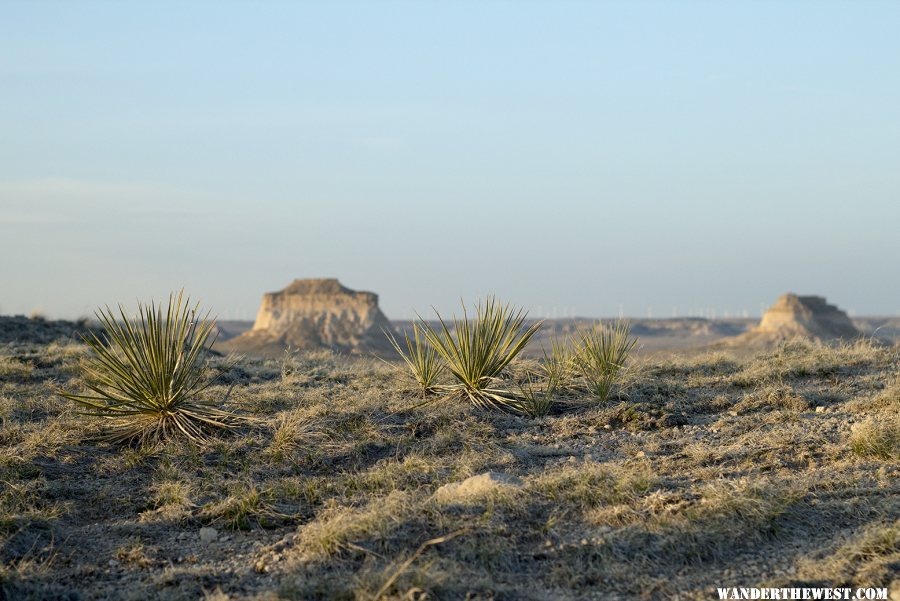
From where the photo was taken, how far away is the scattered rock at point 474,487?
644 cm

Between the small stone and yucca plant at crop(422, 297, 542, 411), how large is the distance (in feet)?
13.4

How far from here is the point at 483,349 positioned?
1017 cm

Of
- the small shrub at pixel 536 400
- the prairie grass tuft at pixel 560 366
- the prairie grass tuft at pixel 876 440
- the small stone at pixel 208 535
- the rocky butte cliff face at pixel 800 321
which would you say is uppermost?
the rocky butte cliff face at pixel 800 321

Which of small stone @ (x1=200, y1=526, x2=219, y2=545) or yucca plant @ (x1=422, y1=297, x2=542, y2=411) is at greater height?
yucca plant @ (x1=422, y1=297, x2=542, y2=411)

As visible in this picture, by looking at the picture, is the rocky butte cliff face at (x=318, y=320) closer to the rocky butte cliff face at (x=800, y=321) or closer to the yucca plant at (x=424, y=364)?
the rocky butte cliff face at (x=800, y=321)

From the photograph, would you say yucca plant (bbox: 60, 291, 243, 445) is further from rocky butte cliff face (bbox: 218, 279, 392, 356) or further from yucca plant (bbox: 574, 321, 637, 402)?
rocky butte cliff face (bbox: 218, 279, 392, 356)

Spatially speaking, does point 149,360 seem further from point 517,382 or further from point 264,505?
point 517,382

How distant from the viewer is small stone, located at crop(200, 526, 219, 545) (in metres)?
6.26

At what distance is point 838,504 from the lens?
6395mm

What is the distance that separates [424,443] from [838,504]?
12.2 feet

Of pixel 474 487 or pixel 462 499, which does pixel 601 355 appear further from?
pixel 462 499

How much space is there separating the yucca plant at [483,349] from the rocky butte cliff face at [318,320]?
42.3m

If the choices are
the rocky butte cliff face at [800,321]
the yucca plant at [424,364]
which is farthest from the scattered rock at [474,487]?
the rocky butte cliff face at [800,321]

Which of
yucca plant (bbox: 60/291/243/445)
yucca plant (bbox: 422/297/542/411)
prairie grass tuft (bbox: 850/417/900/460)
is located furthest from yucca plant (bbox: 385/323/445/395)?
prairie grass tuft (bbox: 850/417/900/460)
